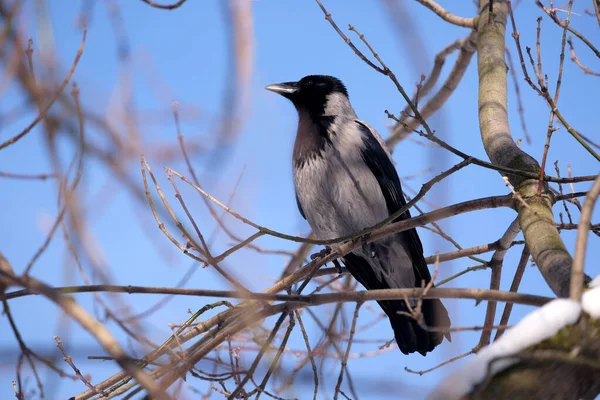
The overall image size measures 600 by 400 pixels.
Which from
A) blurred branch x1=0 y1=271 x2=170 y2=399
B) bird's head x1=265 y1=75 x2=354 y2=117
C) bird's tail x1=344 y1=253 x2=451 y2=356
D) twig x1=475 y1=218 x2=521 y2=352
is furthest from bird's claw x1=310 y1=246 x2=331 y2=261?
blurred branch x1=0 y1=271 x2=170 y2=399

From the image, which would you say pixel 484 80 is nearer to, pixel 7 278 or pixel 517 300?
pixel 517 300

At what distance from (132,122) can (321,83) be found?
3.92 metres

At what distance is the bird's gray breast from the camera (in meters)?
4.35

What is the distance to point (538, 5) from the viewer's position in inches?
129

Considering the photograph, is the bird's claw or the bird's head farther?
the bird's head

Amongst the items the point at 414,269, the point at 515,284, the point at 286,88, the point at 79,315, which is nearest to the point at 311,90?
the point at 286,88

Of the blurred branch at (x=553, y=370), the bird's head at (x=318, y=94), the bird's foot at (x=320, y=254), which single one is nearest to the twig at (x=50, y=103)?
the blurred branch at (x=553, y=370)

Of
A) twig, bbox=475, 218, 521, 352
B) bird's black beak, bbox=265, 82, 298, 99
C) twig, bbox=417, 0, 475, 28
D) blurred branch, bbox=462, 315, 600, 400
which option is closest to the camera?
blurred branch, bbox=462, 315, 600, 400

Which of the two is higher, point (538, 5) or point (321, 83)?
point (321, 83)

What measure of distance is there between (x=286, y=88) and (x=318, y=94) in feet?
1.07

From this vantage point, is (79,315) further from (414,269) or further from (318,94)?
(318,94)

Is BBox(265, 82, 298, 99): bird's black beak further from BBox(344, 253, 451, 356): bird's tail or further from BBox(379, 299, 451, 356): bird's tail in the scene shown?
BBox(379, 299, 451, 356): bird's tail

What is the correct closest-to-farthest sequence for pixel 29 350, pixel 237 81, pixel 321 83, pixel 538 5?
pixel 237 81, pixel 29 350, pixel 538 5, pixel 321 83

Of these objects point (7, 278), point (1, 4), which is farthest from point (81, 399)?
point (1, 4)
